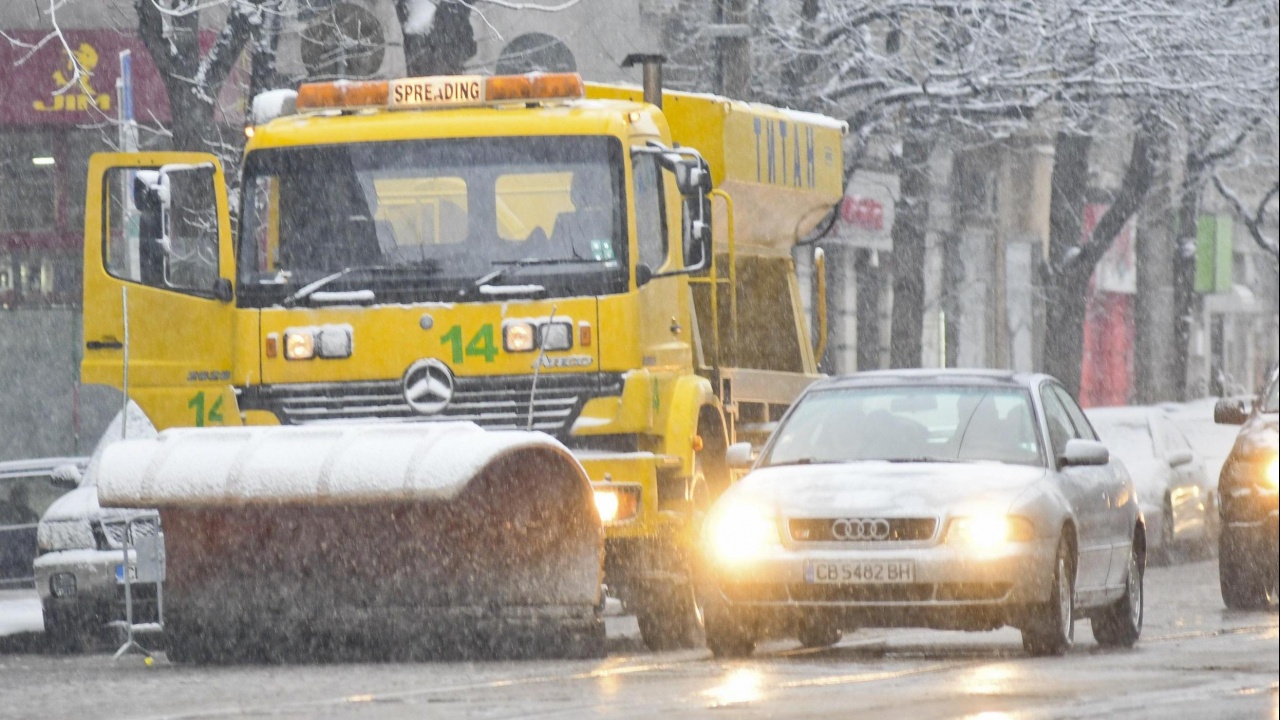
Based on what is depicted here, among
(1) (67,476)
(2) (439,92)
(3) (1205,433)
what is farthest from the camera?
(3) (1205,433)

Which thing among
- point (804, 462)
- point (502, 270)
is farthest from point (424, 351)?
point (804, 462)

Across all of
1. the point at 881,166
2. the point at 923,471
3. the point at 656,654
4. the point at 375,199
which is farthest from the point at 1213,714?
the point at 881,166

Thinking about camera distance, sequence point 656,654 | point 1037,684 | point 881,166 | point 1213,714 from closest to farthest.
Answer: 1. point 1213,714
2. point 1037,684
3. point 656,654
4. point 881,166

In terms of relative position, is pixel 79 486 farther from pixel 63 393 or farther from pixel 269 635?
pixel 63 393

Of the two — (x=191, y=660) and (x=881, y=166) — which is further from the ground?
(x=881, y=166)

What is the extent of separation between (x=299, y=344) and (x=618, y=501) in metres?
1.81

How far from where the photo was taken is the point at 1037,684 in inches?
444

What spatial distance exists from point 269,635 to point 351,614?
0.48 m

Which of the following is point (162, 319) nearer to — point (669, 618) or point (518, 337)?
point (518, 337)

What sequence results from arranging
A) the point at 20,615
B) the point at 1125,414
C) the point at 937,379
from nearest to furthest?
the point at 937,379 → the point at 20,615 → the point at 1125,414

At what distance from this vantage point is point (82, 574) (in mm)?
15320

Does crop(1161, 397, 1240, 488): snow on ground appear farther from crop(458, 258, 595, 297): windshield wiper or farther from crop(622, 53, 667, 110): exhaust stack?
crop(458, 258, 595, 297): windshield wiper

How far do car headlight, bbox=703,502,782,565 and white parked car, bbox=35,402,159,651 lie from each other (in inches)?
152

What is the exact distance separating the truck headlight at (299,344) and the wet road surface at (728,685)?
64.2 inches
